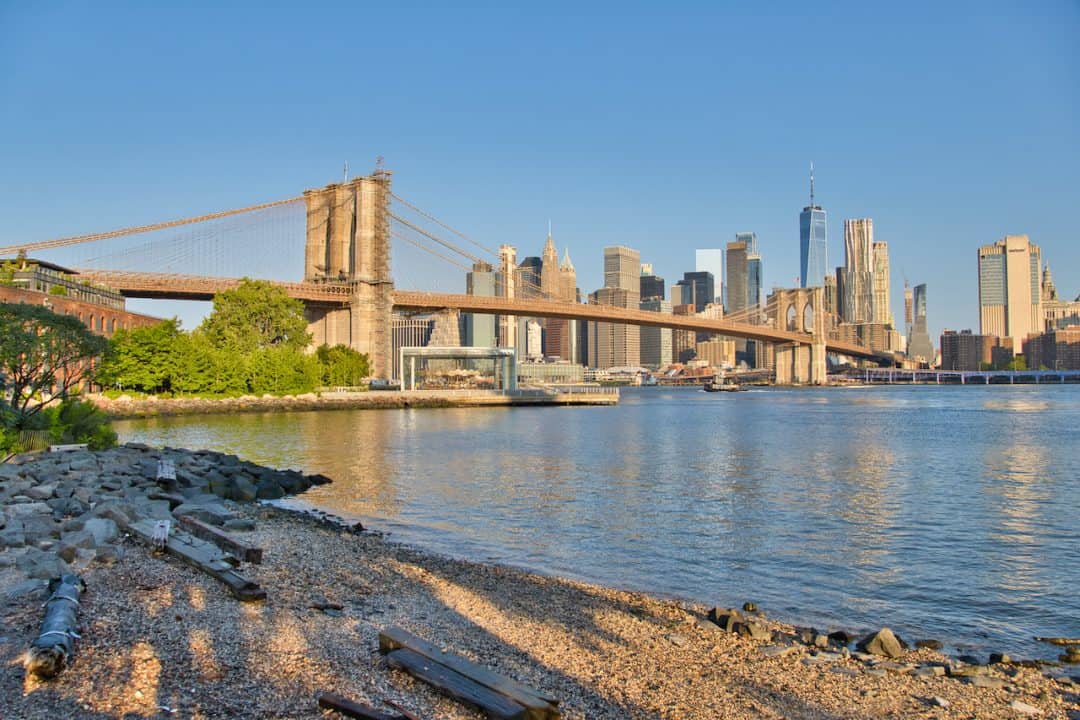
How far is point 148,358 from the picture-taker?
157 ft

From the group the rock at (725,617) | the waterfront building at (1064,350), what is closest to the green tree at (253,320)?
the rock at (725,617)

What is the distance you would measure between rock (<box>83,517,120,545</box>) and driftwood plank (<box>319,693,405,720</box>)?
4333mm

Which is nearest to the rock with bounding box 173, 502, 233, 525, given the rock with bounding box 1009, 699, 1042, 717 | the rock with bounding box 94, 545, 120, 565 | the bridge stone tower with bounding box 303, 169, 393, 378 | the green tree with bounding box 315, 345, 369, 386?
the rock with bounding box 94, 545, 120, 565

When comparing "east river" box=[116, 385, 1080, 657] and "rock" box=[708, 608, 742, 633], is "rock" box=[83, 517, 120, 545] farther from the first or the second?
"rock" box=[708, 608, 742, 633]

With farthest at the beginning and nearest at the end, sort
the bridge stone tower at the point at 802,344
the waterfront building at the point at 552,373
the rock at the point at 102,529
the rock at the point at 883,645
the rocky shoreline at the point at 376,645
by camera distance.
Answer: the waterfront building at the point at 552,373 → the bridge stone tower at the point at 802,344 → the rock at the point at 102,529 → the rock at the point at 883,645 → the rocky shoreline at the point at 376,645

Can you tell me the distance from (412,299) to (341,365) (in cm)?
1138

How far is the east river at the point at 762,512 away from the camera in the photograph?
30.8 ft

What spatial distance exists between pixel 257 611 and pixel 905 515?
12.7m

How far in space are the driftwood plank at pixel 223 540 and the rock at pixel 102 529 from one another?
0.81 m

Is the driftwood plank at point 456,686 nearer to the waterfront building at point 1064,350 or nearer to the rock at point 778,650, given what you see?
the rock at point 778,650

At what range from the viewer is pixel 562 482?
65.4 ft

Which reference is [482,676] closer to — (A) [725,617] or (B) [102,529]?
(A) [725,617]

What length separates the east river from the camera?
9391 mm

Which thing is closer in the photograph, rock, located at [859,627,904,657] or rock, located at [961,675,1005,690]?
rock, located at [961,675,1005,690]
